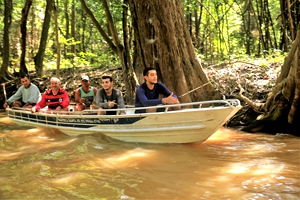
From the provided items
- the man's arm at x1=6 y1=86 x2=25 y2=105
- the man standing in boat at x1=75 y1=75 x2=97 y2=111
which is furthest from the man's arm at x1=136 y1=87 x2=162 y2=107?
the man's arm at x1=6 y1=86 x2=25 y2=105

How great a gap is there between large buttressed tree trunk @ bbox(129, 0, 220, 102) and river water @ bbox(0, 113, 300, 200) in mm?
1443

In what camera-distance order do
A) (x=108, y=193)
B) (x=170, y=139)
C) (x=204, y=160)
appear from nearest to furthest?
(x=108, y=193)
(x=204, y=160)
(x=170, y=139)

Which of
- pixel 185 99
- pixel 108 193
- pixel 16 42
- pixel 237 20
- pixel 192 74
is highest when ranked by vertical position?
pixel 237 20

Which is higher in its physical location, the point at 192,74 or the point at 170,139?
the point at 192,74

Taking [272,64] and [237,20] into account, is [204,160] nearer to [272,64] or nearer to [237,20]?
[272,64]

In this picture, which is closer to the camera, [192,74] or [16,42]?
[192,74]

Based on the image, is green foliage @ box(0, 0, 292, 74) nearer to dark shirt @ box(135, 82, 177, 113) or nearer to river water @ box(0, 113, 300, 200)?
dark shirt @ box(135, 82, 177, 113)

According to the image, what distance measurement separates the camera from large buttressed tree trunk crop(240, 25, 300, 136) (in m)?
5.28

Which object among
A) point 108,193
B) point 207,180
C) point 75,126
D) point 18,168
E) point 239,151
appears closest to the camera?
point 108,193

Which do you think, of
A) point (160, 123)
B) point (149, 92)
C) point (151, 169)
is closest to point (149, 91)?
point (149, 92)

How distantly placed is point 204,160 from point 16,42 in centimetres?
1647

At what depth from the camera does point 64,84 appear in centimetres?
1155

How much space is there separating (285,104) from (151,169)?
3233 millimetres

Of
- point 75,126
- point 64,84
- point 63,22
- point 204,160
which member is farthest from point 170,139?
point 63,22
